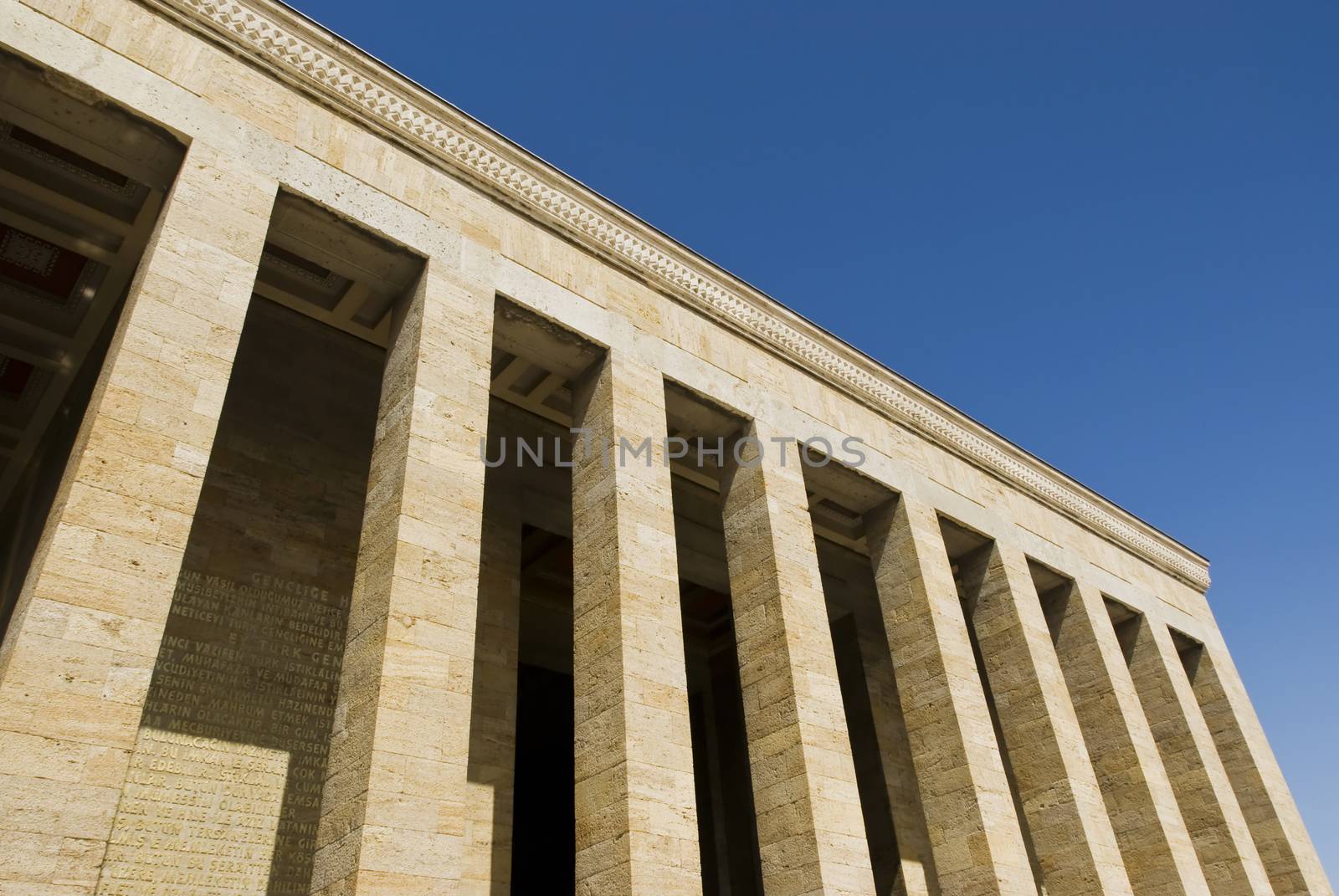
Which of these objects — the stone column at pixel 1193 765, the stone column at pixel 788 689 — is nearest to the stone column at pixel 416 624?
the stone column at pixel 788 689

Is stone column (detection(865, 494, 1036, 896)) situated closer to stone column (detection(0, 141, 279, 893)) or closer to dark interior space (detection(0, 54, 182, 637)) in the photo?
stone column (detection(0, 141, 279, 893))

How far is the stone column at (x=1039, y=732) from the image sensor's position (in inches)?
499

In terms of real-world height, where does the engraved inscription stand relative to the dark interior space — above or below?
below

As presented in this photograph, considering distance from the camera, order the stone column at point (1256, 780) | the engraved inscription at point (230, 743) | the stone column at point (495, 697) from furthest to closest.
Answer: the stone column at point (1256, 780)
the stone column at point (495, 697)
the engraved inscription at point (230, 743)

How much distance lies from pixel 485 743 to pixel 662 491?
3.56 meters

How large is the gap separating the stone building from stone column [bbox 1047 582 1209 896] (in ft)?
0.21

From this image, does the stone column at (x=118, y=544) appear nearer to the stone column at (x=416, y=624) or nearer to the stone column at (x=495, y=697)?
the stone column at (x=416, y=624)

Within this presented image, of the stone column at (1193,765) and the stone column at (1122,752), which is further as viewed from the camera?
the stone column at (1193,765)

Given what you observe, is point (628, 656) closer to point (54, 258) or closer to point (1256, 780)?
point (54, 258)

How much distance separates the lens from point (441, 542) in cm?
845

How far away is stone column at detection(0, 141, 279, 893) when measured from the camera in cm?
576

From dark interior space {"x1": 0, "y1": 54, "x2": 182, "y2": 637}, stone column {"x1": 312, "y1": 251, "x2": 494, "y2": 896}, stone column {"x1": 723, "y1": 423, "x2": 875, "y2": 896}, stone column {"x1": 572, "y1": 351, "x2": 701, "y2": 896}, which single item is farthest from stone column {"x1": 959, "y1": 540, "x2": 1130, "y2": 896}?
dark interior space {"x1": 0, "y1": 54, "x2": 182, "y2": 637}

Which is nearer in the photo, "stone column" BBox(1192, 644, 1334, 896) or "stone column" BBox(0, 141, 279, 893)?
"stone column" BBox(0, 141, 279, 893)

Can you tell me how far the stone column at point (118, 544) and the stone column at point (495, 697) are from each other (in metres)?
3.68
